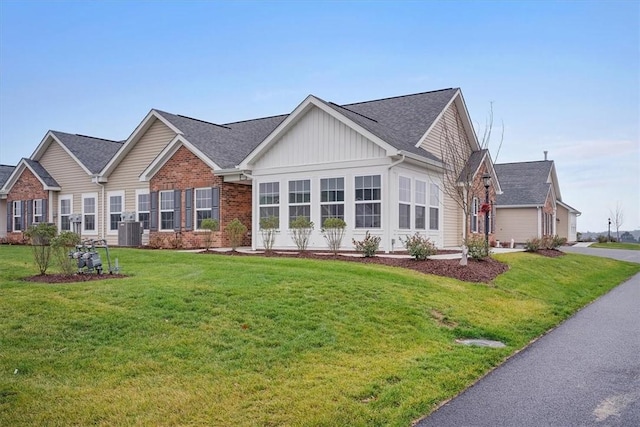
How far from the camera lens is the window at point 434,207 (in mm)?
20359

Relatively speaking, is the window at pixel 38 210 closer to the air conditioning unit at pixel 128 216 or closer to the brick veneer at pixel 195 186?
the air conditioning unit at pixel 128 216

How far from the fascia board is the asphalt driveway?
1971 centimetres

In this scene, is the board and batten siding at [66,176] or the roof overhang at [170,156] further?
the board and batten siding at [66,176]

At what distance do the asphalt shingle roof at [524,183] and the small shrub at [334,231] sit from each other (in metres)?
21.2

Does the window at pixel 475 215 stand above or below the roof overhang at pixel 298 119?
below

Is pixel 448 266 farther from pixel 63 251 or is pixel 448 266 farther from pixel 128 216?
pixel 128 216

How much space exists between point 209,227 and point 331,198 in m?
4.89

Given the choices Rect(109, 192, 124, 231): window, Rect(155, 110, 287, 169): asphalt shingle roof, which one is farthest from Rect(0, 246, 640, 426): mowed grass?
Rect(109, 192, 124, 231): window

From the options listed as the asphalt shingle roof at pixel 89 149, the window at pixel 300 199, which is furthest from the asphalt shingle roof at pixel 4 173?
the window at pixel 300 199

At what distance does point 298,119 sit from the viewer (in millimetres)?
19469

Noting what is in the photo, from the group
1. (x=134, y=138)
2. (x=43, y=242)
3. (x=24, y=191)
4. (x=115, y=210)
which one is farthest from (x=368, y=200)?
(x=24, y=191)

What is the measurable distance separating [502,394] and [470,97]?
2127cm

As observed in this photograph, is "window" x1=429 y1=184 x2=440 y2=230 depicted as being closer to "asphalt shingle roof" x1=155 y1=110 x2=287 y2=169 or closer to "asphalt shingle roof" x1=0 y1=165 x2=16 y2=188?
"asphalt shingle roof" x1=155 y1=110 x2=287 y2=169

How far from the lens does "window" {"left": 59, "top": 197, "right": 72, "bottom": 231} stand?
28.2 metres
